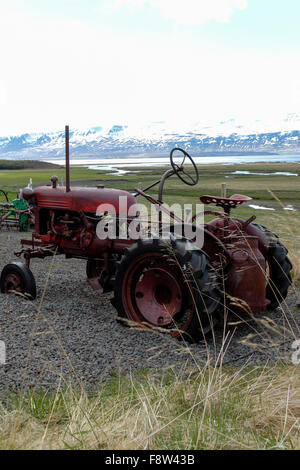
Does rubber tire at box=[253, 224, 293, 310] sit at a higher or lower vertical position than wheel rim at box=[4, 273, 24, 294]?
higher

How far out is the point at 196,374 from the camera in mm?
3617

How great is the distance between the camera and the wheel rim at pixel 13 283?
5734mm

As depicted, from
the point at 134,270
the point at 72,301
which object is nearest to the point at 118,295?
the point at 134,270

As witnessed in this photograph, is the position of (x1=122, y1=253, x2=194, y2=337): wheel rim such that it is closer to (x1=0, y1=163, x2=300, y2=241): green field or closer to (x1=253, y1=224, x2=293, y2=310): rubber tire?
(x1=0, y1=163, x2=300, y2=241): green field

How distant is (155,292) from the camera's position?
4.62 m

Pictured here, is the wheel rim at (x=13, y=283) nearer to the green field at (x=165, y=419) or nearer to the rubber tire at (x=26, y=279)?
the rubber tire at (x=26, y=279)

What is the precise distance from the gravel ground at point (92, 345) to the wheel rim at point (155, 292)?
170mm

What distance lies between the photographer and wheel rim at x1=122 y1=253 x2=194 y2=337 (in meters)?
4.43

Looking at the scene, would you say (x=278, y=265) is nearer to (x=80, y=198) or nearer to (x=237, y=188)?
(x=80, y=198)

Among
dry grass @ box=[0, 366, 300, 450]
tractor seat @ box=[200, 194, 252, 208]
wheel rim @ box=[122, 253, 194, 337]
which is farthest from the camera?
tractor seat @ box=[200, 194, 252, 208]

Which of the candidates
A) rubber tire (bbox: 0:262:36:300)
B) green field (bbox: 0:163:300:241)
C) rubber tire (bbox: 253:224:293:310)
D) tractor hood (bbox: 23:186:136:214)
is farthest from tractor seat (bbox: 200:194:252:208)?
rubber tire (bbox: 0:262:36:300)

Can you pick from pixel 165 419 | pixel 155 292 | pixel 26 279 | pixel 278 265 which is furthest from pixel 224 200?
pixel 165 419
